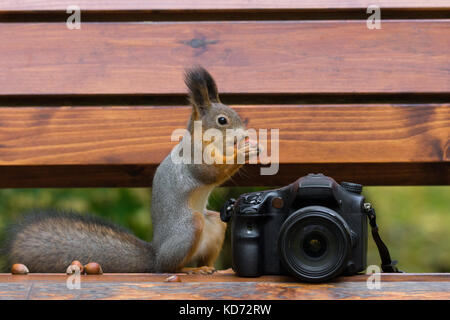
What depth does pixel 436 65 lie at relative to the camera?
4.63 ft

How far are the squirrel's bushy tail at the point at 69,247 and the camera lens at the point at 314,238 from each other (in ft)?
1.05

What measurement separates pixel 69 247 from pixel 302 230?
1.56 feet

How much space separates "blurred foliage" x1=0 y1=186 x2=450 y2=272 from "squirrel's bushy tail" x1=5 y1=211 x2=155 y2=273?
1.25 feet

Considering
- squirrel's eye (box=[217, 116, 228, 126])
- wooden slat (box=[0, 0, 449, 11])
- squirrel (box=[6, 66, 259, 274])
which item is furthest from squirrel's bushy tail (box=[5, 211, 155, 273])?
wooden slat (box=[0, 0, 449, 11])

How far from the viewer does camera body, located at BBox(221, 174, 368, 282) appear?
103 centimetres

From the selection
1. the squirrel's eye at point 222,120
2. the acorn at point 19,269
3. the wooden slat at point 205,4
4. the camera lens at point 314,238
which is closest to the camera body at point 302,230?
the camera lens at point 314,238

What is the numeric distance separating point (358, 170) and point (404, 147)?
0.11 metres

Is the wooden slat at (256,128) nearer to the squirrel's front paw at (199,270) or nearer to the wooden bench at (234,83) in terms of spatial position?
the wooden bench at (234,83)

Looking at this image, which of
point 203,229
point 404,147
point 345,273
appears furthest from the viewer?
point 404,147

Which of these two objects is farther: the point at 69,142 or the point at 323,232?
the point at 69,142

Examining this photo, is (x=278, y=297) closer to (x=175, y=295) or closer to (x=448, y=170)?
(x=175, y=295)

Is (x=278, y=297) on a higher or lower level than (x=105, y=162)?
lower

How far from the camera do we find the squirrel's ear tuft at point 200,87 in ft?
3.98

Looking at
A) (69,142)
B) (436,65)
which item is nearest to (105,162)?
(69,142)
